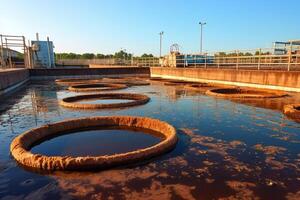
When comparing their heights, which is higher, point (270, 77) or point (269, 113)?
point (270, 77)

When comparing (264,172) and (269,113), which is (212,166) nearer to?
(264,172)

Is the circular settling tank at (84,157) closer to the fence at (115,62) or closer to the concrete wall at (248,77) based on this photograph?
the concrete wall at (248,77)

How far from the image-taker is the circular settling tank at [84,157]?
4535 mm

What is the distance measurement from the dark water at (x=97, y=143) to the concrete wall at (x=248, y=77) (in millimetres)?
9619

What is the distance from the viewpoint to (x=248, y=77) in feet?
52.5

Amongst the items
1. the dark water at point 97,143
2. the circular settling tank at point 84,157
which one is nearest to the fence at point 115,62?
the circular settling tank at point 84,157

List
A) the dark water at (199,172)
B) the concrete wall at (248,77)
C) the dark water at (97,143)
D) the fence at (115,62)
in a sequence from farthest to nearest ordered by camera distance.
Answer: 1. the fence at (115,62)
2. the concrete wall at (248,77)
3. the dark water at (97,143)
4. the dark water at (199,172)

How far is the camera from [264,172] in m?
4.37

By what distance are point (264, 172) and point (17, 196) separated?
13.2 ft

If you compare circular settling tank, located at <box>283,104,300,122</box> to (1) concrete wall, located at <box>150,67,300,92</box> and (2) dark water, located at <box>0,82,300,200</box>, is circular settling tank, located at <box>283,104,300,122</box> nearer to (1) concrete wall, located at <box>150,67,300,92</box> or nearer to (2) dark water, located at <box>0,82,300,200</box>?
(2) dark water, located at <box>0,82,300,200</box>

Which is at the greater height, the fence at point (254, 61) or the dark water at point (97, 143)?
the fence at point (254, 61)

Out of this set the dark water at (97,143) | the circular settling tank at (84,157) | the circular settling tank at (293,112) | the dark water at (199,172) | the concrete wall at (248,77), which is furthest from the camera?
the concrete wall at (248,77)

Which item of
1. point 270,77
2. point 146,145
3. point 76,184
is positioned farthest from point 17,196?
point 270,77

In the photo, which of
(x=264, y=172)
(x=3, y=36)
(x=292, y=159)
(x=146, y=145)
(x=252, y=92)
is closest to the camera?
(x=264, y=172)
